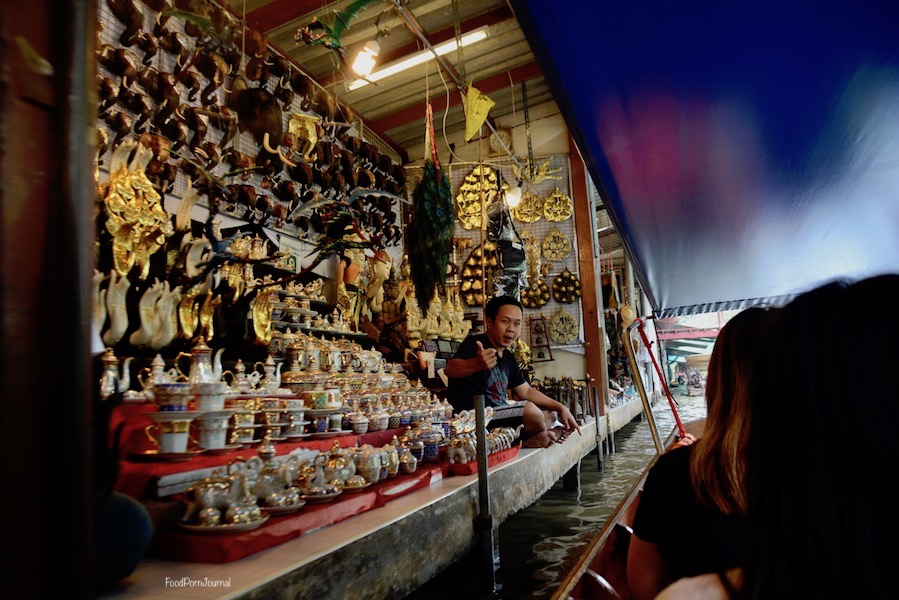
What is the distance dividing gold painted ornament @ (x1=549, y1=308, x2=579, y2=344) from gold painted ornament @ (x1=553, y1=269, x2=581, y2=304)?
24cm

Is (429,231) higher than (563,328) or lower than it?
higher

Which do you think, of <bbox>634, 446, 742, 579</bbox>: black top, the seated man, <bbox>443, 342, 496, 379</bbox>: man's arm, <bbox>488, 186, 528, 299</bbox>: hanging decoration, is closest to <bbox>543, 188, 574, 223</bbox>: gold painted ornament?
<bbox>488, 186, 528, 299</bbox>: hanging decoration

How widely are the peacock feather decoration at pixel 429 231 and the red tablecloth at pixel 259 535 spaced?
2.20 meters

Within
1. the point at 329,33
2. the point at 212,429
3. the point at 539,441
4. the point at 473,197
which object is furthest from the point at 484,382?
the point at 473,197

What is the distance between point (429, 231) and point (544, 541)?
2207 millimetres

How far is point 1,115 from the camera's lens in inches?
21.6

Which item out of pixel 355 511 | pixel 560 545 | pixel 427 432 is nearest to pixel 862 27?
pixel 355 511

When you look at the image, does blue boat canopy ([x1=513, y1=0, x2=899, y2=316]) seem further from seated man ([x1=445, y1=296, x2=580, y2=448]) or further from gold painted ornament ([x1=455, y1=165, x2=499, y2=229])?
gold painted ornament ([x1=455, y1=165, x2=499, y2=229])

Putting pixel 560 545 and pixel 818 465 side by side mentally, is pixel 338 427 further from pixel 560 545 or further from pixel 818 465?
pixel 818 465

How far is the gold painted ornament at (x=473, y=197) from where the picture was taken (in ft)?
27.1

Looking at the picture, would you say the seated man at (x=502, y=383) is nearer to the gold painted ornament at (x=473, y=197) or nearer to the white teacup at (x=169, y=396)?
the white teacup at (x=169, y=396)

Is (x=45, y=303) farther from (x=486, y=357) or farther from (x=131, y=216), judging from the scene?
(x=131, y=216)

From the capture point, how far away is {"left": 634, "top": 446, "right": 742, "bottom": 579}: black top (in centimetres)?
125

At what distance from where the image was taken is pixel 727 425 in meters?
1.30
